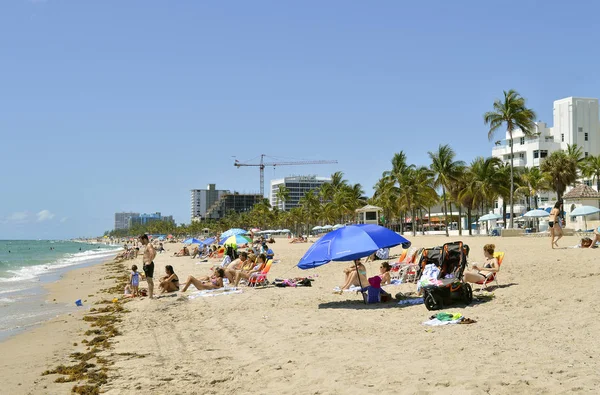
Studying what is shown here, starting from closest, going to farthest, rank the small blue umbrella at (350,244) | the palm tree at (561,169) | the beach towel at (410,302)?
the beach towel at (410,302)
the small blue umbrella at (350,244)
the palm tree at (561,169)

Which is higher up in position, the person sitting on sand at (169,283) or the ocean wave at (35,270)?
the person sitting on sand at (169,283)

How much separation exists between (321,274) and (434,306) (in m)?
8.66

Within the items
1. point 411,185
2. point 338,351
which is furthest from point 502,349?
point 411,185

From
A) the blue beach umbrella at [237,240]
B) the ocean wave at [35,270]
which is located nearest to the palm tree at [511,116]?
the blue beach umbrella at [237,240]

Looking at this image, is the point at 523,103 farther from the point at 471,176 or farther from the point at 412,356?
the point at 412,356

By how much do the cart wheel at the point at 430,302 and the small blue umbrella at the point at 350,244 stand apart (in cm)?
149

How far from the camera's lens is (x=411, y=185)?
51.2 metres

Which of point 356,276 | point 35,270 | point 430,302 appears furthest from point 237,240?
point 35,270

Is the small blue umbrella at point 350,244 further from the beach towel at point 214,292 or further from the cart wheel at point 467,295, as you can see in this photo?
the beach towel at point 214,292

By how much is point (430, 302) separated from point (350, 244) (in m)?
2.08

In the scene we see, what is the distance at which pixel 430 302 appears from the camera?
917cm

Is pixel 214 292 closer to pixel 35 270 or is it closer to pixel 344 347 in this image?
pixel 344 347

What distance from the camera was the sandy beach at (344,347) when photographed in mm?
5309

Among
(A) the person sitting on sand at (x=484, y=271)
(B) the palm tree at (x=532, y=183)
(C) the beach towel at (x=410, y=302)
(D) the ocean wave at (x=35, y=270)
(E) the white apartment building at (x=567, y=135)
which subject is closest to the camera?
(C) the beach towel at (x=410, y=302)
